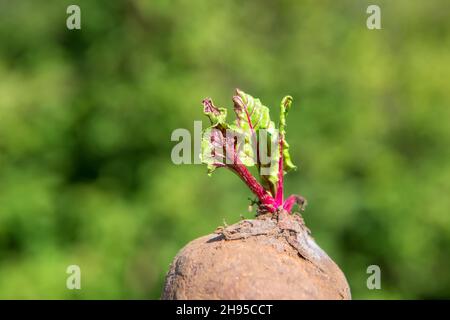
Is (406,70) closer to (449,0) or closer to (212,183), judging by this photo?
(449,0)

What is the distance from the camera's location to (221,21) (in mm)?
9773

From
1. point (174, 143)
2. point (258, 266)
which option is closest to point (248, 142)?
point (258, 266)

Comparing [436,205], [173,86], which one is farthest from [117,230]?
[436,205]

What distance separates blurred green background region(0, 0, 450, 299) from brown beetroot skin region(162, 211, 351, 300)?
533 cm

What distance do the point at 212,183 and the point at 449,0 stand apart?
601cm

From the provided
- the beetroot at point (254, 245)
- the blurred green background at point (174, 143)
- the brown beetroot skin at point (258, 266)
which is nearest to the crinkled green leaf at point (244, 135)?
the beetroot at point (254, 245)

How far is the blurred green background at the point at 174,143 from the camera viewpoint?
351 inches

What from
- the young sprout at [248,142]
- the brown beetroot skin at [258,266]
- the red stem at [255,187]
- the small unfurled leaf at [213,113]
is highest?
the small unfurled leaf at [213,113]

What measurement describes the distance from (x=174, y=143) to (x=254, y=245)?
20.3 ft

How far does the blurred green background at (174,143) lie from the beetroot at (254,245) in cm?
531

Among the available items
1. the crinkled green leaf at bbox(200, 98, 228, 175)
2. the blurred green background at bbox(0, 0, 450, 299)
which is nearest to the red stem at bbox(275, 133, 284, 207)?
the crinkled green leaf at bbox(200, 98, 228, 175)

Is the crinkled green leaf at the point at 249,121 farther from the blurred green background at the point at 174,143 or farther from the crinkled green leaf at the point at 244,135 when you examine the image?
the blurred green background at the point at 174,143

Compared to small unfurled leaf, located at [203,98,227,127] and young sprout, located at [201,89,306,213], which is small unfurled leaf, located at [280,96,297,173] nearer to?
young sprout, located at [201,89,306,213]

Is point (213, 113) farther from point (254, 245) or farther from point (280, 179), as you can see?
point (254, 245)
